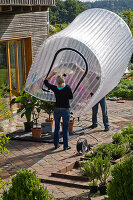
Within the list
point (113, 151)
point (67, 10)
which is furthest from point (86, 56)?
point (67, 10)

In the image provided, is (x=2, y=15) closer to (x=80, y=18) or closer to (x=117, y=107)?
(x=80, y=18)

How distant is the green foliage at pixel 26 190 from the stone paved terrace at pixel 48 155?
5.79ft

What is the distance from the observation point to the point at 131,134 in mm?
9445

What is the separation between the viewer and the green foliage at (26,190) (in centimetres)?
471

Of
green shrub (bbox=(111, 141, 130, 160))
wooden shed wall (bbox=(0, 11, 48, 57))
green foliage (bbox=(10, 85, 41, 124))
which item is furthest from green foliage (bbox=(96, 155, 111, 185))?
wooden shed wall (bbox=(0, 11, 48, 57))

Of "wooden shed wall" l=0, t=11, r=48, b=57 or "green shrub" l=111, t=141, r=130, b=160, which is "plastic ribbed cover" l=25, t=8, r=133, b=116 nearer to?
"green shrub" l=111, t=141, r=130, b=160

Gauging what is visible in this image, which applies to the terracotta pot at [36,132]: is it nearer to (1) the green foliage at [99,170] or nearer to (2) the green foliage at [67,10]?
(1) the green foliage at [99,170]

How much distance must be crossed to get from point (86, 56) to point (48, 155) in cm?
298

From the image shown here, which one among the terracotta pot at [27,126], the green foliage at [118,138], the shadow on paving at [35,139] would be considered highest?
the green foliage at [118,138]

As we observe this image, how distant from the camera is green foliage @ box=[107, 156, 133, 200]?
496cm

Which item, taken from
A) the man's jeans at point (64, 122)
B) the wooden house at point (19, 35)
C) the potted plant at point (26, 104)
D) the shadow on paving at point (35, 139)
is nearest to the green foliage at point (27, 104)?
the potted plant at point (26, 104)

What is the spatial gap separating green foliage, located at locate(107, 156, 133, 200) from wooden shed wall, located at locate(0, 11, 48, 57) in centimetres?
850

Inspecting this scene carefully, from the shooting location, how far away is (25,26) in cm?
1423

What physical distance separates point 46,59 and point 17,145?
2292mm
